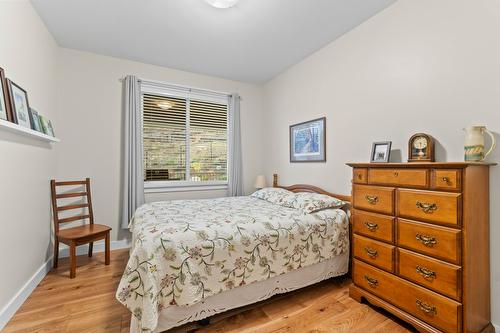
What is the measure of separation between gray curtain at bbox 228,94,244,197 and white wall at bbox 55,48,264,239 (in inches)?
44.4

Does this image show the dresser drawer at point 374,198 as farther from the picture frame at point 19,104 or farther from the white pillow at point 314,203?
the picture frame at point 19,104

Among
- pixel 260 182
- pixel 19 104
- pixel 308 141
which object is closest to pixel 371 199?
pixel 308 141

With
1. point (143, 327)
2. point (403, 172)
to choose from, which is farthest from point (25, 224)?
point (403, 172)

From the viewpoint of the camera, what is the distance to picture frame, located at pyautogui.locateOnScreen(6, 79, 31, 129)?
1.74 m

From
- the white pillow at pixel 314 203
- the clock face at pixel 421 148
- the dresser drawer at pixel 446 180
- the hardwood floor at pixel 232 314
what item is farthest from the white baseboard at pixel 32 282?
the clock face at pixel 421 148

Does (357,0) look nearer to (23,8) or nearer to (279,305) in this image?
(279,305)

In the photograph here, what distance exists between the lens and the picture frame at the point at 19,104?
1.74m

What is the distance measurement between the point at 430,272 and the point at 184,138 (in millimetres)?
3366

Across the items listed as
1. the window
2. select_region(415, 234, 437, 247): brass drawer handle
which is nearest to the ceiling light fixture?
the window

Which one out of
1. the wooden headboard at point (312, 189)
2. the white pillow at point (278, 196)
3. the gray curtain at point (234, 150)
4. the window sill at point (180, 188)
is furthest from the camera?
the gray curtain at point (234, 150)

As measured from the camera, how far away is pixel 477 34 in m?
1.63

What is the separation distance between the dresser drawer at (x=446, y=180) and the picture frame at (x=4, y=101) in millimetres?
2933

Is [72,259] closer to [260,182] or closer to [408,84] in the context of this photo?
[260,182]

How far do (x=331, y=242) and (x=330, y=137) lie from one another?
128cm
